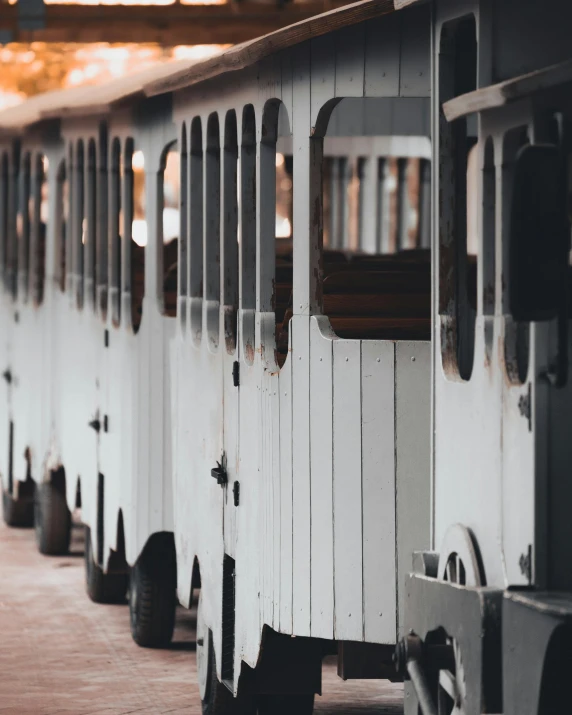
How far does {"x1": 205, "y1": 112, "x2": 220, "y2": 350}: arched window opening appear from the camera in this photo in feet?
26.3

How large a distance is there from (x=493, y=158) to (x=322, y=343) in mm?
1560

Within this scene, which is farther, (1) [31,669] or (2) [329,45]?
(1) [31,669]

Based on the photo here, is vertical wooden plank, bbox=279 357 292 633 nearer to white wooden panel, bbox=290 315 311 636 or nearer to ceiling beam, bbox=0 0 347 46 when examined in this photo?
white wooden panel, bbox=290 315 311 636

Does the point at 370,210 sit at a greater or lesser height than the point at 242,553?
greater

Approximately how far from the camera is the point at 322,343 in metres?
6.49

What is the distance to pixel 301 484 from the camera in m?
6.56

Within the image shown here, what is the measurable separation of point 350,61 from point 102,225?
4662mm

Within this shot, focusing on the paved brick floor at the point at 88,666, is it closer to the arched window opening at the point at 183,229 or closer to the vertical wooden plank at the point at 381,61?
the arched window opening at the point at 183,229

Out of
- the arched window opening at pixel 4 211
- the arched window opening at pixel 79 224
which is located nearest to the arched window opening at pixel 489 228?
the arched window opening at pixel 79 224

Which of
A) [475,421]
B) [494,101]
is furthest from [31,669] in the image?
[494,101]

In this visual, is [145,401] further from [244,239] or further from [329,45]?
[329,45]

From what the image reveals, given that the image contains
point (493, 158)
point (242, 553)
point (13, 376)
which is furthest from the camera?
point (13, 376)

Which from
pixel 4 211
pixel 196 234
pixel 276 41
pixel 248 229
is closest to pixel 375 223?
pixel 4 211

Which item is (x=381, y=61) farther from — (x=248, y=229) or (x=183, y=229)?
(x=183, y=229)
